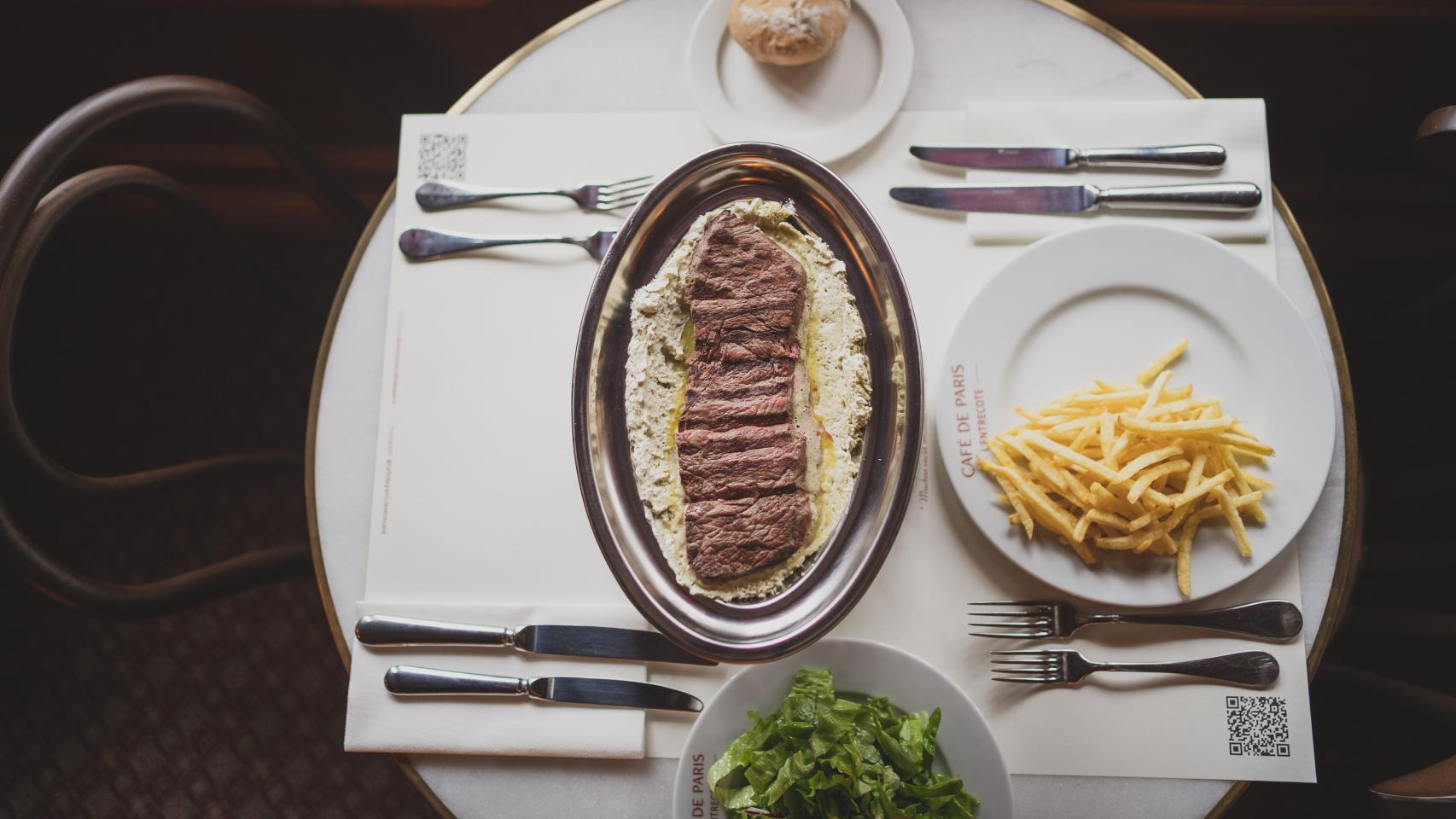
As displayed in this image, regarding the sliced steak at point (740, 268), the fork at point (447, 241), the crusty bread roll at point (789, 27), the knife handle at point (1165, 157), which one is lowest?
the sliced steak at point (740, 268)

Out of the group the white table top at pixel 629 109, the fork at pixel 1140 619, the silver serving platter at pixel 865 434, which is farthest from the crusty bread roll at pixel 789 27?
the fork at pixel 1140 619

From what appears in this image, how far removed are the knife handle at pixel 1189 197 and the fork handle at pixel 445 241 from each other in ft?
3.72

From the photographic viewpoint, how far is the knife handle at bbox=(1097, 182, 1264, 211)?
5.68ft

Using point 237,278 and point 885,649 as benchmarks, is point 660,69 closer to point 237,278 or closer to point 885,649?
point 885,649

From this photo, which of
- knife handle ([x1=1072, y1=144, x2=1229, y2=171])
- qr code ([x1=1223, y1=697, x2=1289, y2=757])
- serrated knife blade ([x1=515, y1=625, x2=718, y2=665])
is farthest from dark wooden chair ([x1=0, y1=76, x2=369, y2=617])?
qr code ([x1=1223, y1=697, x2=1289, y2=757])

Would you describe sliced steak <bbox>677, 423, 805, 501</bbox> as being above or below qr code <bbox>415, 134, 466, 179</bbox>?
→ below

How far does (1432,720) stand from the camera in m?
1.75

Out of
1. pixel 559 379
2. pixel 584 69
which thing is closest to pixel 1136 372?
pixel 559 379

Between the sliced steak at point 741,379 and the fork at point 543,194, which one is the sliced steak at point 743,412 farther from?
the fork at point 543,194

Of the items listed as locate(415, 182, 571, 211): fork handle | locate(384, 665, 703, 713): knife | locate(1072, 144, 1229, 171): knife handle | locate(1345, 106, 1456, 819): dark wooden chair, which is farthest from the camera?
locate(415, 182, 571, 211): fork handle

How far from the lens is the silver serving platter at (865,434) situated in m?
1.46

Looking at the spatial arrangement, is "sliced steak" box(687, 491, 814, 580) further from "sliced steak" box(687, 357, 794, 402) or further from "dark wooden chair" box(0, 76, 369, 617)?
"dark wooden chair" box(0, 76, 369, 617)

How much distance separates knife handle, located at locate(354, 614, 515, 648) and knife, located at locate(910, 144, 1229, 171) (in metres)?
1.33

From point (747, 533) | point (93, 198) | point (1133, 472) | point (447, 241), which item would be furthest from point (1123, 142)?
point (93, 198)
